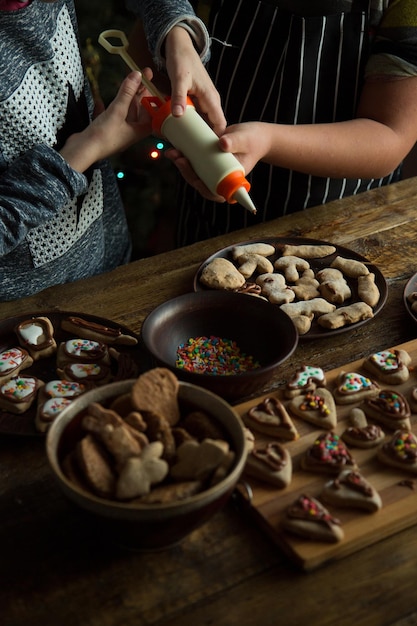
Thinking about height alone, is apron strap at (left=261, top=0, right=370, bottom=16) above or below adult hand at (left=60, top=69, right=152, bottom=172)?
above

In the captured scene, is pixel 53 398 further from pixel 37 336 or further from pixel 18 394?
pixel 37 336

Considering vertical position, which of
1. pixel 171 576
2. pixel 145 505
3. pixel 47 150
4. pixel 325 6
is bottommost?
pixel 171 576

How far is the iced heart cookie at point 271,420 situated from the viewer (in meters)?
0.97

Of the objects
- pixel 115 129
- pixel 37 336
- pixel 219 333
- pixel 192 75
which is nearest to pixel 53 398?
pixel 37 336

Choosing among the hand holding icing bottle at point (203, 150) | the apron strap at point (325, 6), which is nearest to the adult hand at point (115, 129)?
the hand holding icing bottle at point (203, 150)

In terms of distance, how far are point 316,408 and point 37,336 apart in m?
0.48

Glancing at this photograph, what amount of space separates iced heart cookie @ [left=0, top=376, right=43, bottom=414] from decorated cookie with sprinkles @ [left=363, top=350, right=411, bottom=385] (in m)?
0.52

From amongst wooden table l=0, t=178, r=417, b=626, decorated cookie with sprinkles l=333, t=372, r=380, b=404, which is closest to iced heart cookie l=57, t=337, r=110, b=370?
wooden table l=0, t=178, r=417, b=626

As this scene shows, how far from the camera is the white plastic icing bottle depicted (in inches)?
45.0

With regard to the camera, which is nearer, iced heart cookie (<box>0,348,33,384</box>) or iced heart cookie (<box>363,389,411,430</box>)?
iced heart cookie (<box>363,389,411,430</box>)

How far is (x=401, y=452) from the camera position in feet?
3.01

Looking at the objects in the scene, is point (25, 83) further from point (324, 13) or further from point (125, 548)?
point (125, 548)

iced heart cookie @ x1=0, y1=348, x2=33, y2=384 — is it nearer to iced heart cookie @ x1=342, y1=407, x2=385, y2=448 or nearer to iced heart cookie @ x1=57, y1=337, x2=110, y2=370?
iced heart cookie @ x1=57, y1=337, x2=110, y2=370

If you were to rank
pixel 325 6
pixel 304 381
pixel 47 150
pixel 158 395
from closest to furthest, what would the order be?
pixel 158 395 < pixel 304 381 < pixel 47 150 < pixel 325 6
